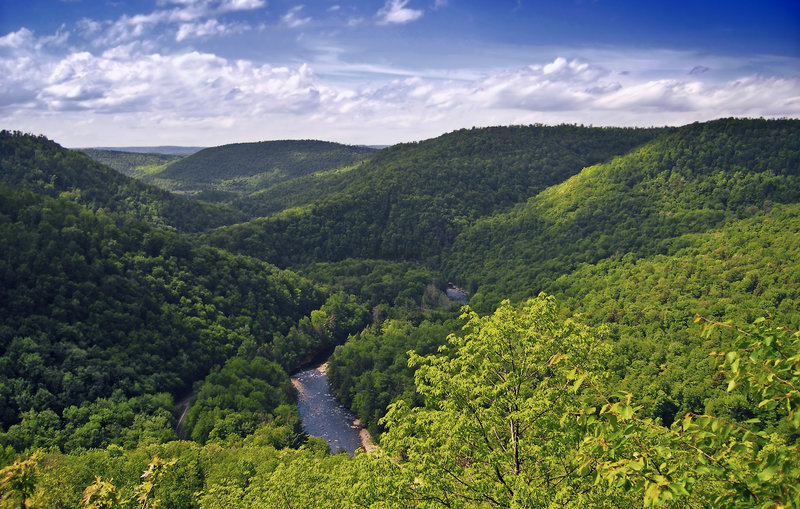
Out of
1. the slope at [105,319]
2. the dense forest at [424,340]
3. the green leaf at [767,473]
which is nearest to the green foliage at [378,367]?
the dense forest at [424,340]

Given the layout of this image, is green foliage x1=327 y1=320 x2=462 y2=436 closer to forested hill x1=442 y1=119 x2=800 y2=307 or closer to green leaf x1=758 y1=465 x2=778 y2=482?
forested hill x1=442 y1=119 x2=800 y2=307

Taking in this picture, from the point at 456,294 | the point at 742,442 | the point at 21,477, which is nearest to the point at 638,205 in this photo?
the point at 456,294

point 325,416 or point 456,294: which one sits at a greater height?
point 456,294

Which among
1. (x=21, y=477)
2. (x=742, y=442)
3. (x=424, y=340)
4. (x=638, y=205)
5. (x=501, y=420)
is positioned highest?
(x=742, y=442)

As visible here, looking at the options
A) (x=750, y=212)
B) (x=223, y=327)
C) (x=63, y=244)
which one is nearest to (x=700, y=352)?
(x=750, y=212)

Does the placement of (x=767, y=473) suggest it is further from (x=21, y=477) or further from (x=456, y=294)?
(x=456, y=294)

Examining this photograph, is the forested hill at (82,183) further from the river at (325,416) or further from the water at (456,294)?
the water at (456,294)

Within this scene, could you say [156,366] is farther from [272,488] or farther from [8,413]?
[272,488]
